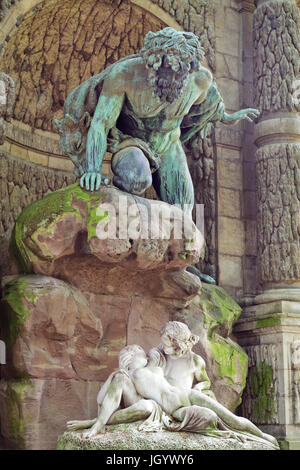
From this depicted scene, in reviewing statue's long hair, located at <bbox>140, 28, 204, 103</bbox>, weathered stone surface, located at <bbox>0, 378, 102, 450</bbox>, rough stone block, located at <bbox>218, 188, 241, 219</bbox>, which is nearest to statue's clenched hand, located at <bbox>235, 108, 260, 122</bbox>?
statue's long hair, located at <bbox>140, 28, 204, 103</bbox>

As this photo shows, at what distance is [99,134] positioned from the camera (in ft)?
22.6

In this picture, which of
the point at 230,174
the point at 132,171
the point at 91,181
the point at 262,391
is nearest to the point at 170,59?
the point at 132,171

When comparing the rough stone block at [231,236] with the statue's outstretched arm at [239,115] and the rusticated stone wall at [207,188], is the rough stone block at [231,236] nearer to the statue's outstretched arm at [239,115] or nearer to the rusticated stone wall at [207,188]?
the rusticated stone wall at [207,188]

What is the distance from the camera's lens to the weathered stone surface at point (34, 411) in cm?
636

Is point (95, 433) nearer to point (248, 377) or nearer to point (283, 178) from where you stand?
point (248, 377)

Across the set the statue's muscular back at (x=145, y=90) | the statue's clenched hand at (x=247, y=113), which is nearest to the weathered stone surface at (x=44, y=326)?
the statue's muscular back at (x=145, y=90)

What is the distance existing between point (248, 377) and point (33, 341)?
2.51 meters

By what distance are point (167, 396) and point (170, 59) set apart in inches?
113

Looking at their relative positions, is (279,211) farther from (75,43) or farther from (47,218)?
(75,43)

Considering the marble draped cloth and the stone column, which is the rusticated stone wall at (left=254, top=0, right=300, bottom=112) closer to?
the stone column

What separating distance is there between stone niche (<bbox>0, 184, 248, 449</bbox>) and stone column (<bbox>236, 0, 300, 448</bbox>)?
1121 millimetres

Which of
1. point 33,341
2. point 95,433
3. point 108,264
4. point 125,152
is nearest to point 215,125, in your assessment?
point 125,152

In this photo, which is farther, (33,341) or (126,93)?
(126,93)

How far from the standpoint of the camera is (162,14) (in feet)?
28.3
